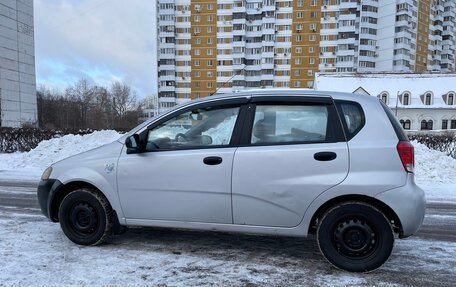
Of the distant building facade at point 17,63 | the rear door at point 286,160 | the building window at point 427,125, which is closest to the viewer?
the rear door at point 286,160

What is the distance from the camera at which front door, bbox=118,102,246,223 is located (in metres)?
4.03

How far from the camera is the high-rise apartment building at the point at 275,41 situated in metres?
75.9

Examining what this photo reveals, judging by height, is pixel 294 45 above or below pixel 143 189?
above

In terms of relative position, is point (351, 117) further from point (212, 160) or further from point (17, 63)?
point (17, 63)

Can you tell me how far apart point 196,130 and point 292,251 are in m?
1.88

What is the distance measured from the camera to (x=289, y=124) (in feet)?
13.1

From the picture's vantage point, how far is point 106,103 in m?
93.2

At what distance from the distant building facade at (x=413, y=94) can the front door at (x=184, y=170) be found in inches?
1881

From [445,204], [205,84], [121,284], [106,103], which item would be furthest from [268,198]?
[106,103]

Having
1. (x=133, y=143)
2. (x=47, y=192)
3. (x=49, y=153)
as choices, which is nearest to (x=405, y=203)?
(x=133, y=143)

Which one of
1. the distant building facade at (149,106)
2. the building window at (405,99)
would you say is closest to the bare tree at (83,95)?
the distant building facade at (149,106)

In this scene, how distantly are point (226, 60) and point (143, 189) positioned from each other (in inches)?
3083

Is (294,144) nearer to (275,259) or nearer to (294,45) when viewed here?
(275,259)

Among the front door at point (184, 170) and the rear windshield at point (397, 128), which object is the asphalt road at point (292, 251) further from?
the rear windshield at point (397, 128)
